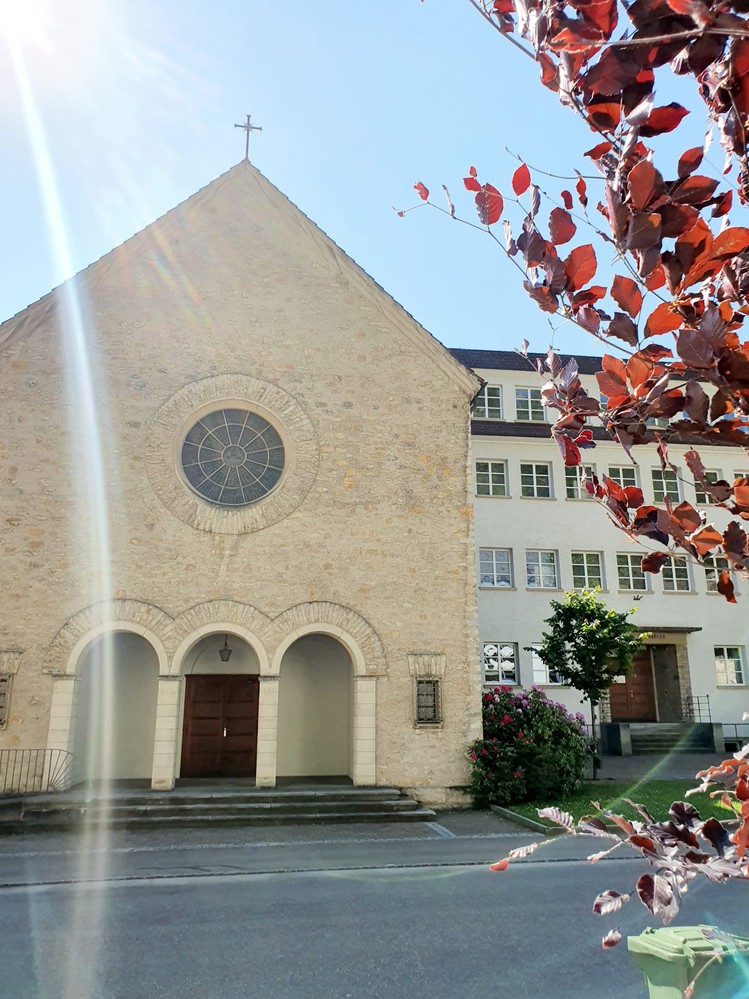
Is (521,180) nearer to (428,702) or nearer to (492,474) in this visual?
(428,702)

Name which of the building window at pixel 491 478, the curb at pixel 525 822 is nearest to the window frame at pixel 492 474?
the building window at pixel 491 478

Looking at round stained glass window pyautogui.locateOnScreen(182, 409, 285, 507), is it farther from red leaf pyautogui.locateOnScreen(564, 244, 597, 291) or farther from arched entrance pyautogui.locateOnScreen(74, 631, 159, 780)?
red leaf pyautogui.locateOnScreen(564, 244, 597, 291)

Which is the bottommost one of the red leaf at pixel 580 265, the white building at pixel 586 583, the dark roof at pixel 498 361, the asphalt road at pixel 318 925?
the asphalt road at pixel 318 925

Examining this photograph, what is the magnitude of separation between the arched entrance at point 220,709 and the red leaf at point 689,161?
16.5 meters

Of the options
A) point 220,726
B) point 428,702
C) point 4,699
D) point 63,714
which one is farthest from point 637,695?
point 4,699

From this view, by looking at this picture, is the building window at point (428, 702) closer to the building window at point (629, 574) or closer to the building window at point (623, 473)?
the building window at point (629, 574)

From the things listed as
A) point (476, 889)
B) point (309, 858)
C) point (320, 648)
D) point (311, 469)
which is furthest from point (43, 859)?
point (311, 469)

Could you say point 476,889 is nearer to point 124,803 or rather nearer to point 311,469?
point 124,803

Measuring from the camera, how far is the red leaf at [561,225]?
66.5 inches

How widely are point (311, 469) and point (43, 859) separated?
29.9ft

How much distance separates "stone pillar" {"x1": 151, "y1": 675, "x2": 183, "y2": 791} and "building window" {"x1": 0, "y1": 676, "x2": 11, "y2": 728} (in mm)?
2874

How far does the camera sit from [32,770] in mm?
14250

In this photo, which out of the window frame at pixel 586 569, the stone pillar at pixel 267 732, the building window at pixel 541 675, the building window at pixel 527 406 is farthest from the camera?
the building window at pixel 527 406

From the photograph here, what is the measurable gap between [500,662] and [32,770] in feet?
49.3
